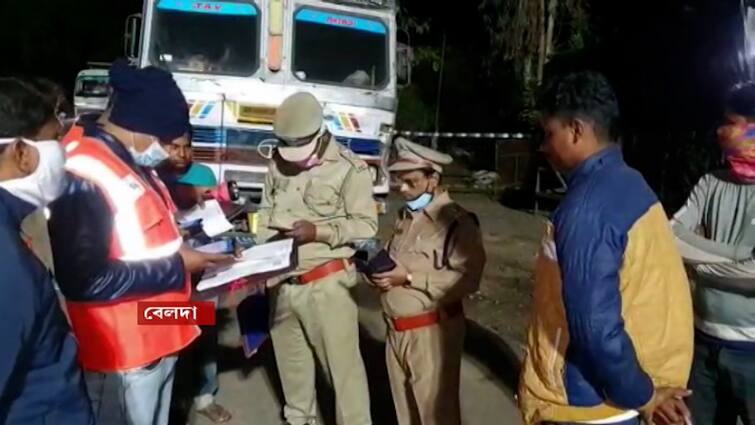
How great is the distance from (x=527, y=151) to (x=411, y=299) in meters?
12.7

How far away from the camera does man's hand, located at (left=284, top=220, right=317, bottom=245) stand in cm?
473

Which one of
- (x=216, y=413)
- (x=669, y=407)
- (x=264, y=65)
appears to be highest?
(x=264, y=65)

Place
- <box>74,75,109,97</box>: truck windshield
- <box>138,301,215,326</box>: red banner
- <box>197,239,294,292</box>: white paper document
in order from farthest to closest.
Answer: <box>74,75,109,97</box>: truck windshield, <box>197,239,294,292</box>: white paper document, <box>138,301,215,326</box>: red banner

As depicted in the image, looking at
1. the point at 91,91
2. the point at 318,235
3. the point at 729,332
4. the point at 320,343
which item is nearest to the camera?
the point at 729,332

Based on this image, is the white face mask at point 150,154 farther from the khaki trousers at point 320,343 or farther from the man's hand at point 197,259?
the khaki trousers at point 320,343

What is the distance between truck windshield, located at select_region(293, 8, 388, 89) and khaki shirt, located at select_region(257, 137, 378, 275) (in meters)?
5.31

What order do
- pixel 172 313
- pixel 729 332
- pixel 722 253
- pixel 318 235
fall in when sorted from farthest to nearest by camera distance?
1. pixel 318 235
2. pixel 729 332
3. pixel 722 253
4. pixel 172 313

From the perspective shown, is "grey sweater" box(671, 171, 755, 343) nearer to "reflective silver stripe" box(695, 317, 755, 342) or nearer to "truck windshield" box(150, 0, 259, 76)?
"reflective silver stripe" box(695, 317, 755, 342)

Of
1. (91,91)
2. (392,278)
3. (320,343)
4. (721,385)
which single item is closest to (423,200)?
(392,278)

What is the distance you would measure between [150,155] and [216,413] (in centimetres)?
270

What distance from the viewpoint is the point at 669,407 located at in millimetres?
2736

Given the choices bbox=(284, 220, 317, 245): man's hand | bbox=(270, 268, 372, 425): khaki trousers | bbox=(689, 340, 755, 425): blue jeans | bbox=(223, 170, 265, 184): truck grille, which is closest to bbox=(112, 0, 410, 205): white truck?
bbox=(223, 170, 265, 184): truck grille

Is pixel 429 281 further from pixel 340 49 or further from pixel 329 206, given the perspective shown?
pixel 340 49

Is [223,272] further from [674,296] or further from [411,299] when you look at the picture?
[674,296]
